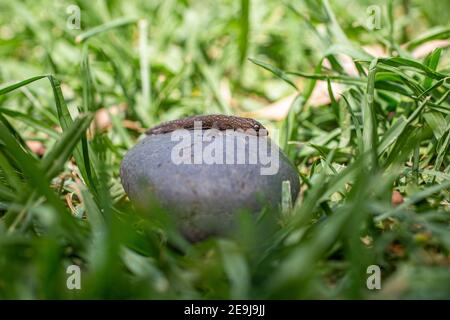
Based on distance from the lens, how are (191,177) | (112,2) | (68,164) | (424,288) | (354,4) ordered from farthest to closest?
(354,4)
(112,2)
(68,164)
(191,177)
(424,288)

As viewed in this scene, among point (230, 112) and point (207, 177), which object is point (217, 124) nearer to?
point (207, 177)

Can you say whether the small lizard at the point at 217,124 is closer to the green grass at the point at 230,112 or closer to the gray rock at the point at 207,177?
the gray rock at the point at 207,177

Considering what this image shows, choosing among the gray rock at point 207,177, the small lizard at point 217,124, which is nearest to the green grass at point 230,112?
the gray rock at point 207,177

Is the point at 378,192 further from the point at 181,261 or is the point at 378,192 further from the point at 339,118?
the point at 339,118

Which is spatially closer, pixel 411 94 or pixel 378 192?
pixel 378 192

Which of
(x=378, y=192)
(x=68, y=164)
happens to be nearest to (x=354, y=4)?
(x=68, y=164)

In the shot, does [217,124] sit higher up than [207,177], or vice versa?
[217,124]

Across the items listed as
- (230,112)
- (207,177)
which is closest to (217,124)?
(207,177)
